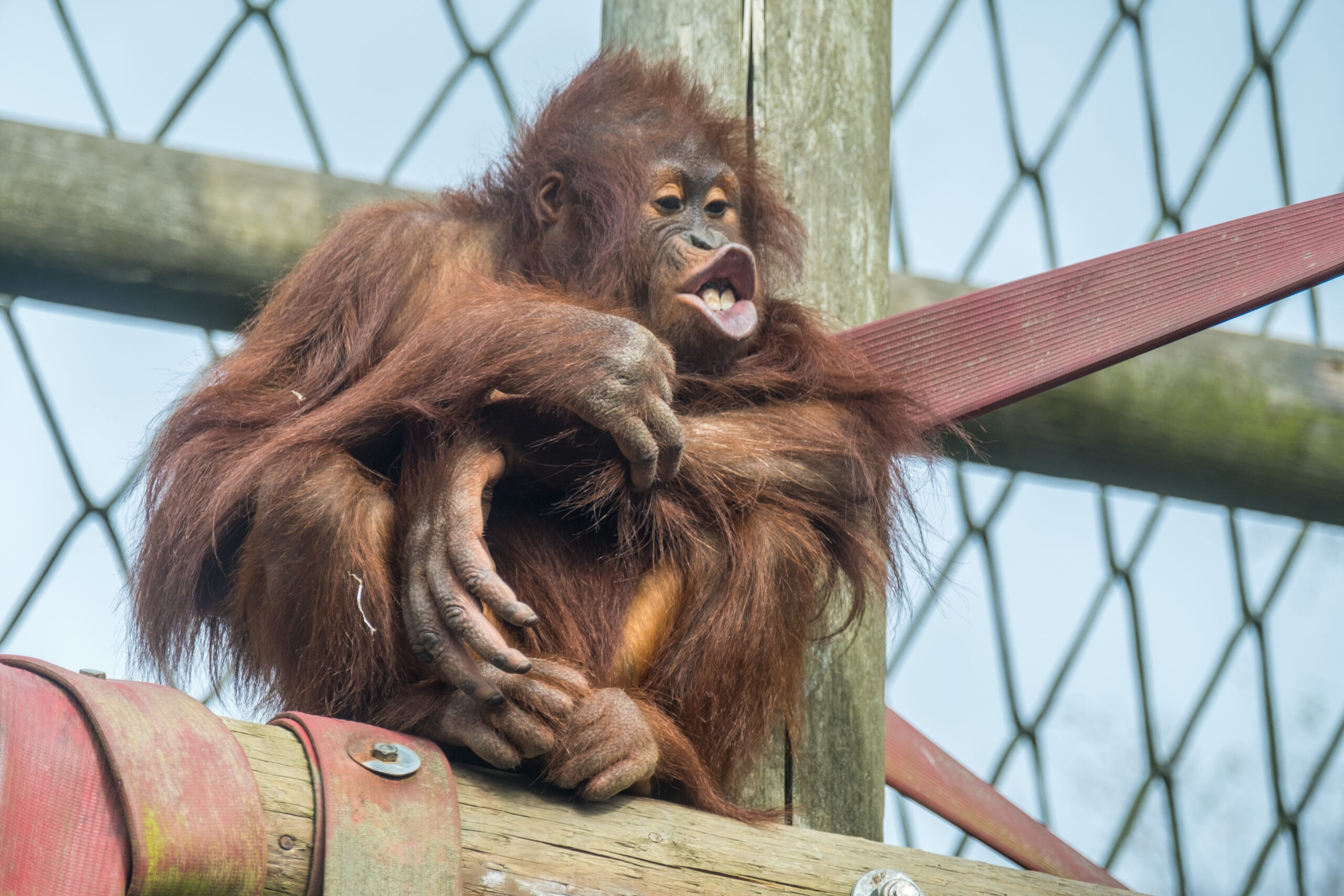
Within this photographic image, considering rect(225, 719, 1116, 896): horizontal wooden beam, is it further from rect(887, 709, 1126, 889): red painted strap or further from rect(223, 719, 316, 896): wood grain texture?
rect(887, 709, 1126, 889): red painted strap

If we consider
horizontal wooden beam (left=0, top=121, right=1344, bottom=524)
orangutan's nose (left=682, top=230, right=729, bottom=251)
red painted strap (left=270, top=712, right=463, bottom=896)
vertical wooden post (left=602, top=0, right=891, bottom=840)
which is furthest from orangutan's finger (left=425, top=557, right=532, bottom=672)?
horizontal wooden beam (left=0, top=121, right=1344, bottom=524)

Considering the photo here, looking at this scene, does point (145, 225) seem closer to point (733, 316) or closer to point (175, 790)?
point (733, 316)

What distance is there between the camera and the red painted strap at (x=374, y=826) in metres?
1.08

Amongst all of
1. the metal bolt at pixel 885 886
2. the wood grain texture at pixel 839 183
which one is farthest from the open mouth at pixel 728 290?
the metal bolt at pixel 885 886

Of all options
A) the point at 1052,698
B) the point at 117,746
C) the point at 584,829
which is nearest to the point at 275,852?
the point at 117,746

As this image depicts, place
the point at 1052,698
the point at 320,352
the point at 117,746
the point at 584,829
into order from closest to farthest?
1. the point at 117,746
2. the point at 584,829
3. the point at 320,352
4. the point at 1052,698

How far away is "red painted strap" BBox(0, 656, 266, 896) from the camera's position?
100 centimetres

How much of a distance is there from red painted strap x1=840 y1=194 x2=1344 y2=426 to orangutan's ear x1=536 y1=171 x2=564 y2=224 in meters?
0.42

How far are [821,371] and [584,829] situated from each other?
2.36ft

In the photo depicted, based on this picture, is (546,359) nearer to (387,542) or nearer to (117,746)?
(387,542)

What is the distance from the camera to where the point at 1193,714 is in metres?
4.07

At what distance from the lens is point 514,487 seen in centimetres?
160

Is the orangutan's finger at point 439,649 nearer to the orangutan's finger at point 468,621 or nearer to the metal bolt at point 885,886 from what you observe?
the orangutan's finger at point 468,621

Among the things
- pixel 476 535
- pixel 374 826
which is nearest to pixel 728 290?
pixel 476 535
